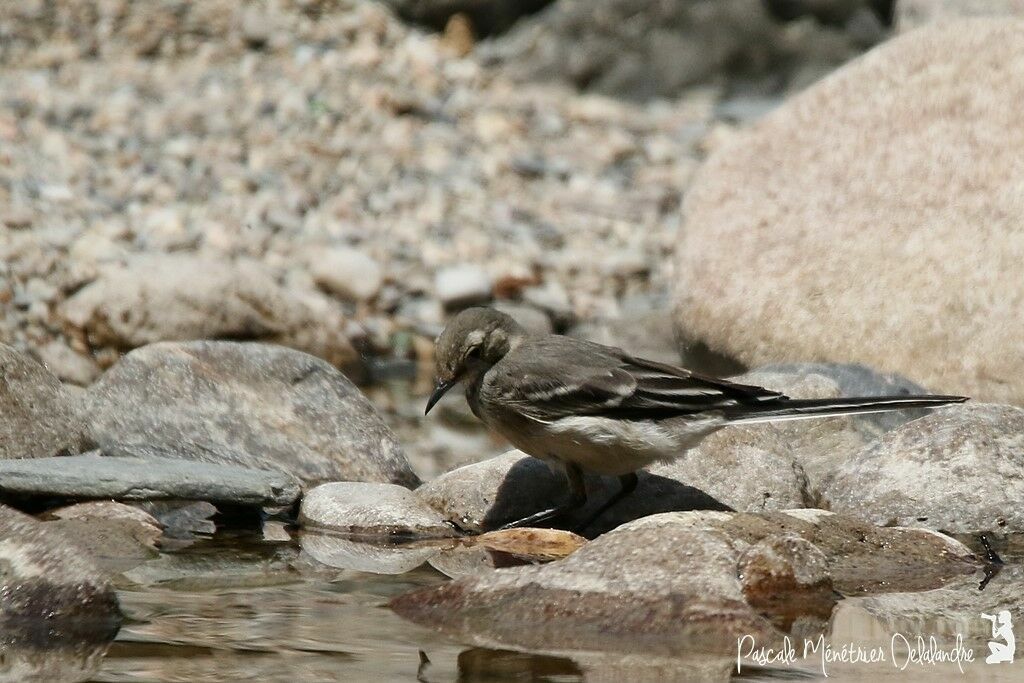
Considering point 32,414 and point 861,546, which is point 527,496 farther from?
point 32,414

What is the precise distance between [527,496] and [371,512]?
734 millimetres

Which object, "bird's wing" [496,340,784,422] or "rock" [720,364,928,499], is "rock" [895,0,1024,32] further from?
"bird's wing" [496,340,784,422]

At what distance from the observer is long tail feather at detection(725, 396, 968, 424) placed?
20.9ft

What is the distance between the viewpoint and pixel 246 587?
19.7 feet

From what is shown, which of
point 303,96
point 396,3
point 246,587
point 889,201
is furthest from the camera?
point 396,3

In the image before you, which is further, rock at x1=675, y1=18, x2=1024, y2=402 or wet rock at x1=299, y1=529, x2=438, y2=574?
rock at x1=675, y1=18, x2=1024, y2=402

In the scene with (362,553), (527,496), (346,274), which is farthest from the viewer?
(346,274)

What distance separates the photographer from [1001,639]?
5.34 metres

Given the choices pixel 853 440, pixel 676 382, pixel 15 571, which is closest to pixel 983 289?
pixel 853 440

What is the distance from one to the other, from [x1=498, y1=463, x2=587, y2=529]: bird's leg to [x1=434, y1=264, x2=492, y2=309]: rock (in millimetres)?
5400

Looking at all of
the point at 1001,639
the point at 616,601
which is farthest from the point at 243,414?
the point at 1001,639

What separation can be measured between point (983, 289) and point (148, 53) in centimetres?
896

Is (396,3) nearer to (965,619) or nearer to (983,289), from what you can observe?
(983,289)

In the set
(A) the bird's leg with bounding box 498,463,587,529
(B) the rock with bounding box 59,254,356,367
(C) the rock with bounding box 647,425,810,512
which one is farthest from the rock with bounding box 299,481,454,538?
(B) the rock with bounding box 59,254,356,367
